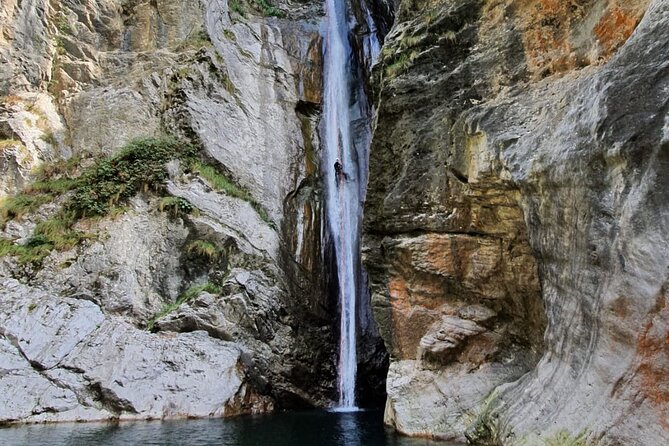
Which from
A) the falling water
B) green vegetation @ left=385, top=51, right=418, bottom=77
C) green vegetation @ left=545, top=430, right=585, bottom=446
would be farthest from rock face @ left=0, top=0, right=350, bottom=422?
green vegetation @ left=545, top=430, right=585, bottom=446

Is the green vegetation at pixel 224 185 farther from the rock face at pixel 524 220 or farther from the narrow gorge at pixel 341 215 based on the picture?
the rock face at pixel 524 220

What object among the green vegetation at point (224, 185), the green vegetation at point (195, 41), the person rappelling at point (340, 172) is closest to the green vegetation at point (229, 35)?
the green vegetation at point (195, 41)

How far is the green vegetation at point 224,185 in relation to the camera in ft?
54.2

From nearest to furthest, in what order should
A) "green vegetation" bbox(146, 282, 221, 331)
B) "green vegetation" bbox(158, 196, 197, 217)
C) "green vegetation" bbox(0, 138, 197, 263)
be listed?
"green vegetation" bbox(146, 282, 221, 331)
"green vegetation" bbox(0, 138, 197, 263)
"green vegetation" bbox(158, 196, 197, 217)

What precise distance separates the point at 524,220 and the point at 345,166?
10.7 m

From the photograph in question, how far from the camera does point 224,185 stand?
655 inches

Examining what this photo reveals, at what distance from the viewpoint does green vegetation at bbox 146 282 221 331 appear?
1373 cm

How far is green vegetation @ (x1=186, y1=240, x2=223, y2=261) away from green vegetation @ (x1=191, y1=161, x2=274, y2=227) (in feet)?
6.62

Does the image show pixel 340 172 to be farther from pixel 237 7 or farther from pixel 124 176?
pixel 237 7

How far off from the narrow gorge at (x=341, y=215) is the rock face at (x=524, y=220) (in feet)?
0.13

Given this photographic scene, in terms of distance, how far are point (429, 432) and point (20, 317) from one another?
9.93m

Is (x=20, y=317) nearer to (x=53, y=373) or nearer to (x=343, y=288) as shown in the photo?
(x=53, y=373)

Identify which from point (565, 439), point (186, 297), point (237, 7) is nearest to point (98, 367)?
point (186, 297)

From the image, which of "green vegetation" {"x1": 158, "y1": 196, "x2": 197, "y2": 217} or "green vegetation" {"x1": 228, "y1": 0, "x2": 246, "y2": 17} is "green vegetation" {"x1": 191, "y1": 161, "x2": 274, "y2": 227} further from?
"green vegetation" {"x1": 228, "y1": 0, "x2": 246, "y2": 17}
